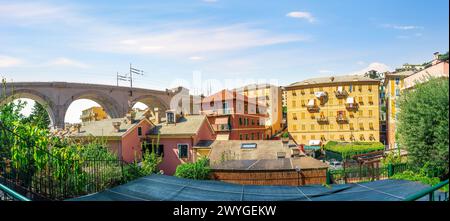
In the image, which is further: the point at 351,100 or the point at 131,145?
the point at 131,145

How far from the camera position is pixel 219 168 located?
600 cm

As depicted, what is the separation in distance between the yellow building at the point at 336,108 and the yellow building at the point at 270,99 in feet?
1.08

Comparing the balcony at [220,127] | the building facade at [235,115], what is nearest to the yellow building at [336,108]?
the building facade at [235,115]

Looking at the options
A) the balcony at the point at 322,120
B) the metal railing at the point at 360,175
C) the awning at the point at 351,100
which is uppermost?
the awning at the point at 351,100

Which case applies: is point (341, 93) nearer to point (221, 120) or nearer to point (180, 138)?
point (221, 120)

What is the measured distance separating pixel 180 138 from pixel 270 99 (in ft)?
10.7

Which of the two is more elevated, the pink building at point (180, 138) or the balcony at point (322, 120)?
the balcony at point (322, 120)

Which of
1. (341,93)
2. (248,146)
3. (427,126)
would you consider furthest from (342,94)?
(248,146)

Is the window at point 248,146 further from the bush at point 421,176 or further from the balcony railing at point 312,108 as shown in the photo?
the bush at point 421,176

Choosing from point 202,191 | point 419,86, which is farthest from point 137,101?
point 419,86

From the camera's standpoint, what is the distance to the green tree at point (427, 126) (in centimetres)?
240

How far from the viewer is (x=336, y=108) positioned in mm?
5504
